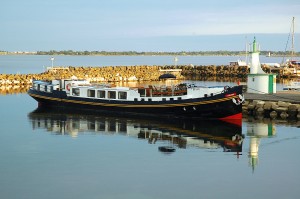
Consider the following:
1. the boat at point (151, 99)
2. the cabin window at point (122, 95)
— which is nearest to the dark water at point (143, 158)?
the boat at point (151, 99)

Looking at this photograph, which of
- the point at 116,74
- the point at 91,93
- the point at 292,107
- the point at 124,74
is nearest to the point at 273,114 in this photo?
the point at 292,107

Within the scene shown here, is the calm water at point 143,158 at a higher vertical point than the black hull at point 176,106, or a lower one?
lower

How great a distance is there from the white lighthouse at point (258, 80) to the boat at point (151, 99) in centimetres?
918

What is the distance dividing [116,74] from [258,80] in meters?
49.3

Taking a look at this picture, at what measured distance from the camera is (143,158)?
109 ft

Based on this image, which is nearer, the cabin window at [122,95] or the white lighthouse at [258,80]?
the cabin window at [122,95]

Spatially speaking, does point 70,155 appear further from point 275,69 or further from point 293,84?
point 275,69

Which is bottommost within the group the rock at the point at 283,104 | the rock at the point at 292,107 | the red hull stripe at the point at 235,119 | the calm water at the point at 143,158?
the calm water at the point at 143,158

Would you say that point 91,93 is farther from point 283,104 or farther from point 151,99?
point 283,104

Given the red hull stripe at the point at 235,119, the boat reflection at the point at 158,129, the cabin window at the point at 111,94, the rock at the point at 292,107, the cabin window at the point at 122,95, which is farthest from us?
the cabin window at the point at 111,94

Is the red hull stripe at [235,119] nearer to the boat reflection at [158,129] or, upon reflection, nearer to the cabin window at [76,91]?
the boat reflection at [158,129]

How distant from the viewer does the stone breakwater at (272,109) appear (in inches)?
1909

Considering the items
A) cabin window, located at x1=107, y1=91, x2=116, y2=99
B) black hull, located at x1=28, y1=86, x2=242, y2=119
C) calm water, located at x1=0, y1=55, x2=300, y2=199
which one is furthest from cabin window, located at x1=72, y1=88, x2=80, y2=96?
calm water, located at x1=0, y1=55, x2=300, y2=199

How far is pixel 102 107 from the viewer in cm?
5138
